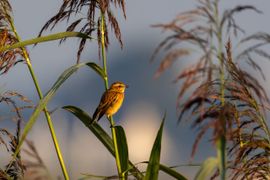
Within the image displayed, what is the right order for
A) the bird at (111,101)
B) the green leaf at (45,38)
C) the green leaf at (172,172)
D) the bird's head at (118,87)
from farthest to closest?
the bird's head at (118,87), the bird at (111,101), the green leaf at (45,38), the green leaf at (172,172)

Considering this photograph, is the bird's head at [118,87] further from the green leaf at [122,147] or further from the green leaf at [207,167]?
the green leaf at [207,167]

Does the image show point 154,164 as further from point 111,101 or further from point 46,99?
point 111,101

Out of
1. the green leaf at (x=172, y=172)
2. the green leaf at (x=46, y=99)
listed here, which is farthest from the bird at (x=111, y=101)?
the green leaf at (x=172, y=172)

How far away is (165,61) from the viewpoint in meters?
3.21

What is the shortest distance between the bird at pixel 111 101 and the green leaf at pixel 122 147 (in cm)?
231

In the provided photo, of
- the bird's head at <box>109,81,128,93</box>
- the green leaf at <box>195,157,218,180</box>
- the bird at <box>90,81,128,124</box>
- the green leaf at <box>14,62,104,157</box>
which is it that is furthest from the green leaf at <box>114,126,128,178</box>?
the bird's head at <box>109,81,128,93</box>

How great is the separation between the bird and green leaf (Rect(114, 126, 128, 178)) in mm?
2309

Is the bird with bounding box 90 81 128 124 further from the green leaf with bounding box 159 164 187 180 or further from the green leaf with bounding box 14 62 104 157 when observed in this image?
the green leaf with bounding box 159 164 187 180

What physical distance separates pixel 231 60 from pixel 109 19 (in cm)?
138

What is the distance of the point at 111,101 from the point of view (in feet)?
27.0

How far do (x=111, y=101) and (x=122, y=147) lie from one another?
3102 millimetres

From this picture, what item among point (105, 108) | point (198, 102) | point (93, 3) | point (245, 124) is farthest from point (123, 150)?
point (105, 108)

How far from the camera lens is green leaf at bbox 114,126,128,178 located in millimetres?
5078

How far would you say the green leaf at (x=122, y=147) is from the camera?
16.7ft
